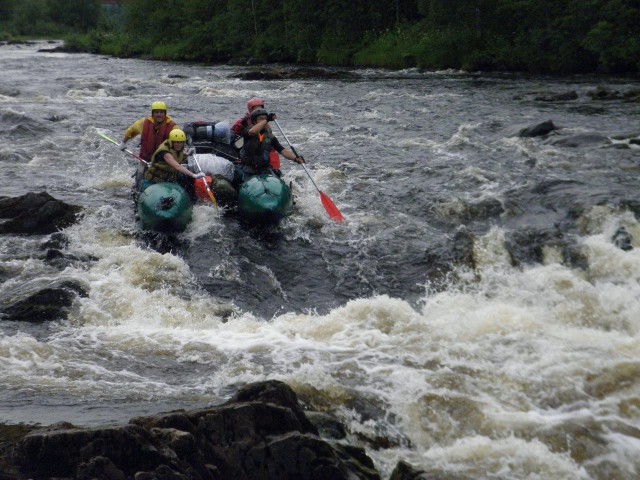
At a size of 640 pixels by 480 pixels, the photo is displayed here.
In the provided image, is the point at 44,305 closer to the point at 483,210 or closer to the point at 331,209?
the point at 331,209

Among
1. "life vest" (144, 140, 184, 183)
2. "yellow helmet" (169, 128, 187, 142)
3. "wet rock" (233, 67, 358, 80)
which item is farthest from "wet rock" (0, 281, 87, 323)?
"wet rock" (233, 67, 358, 80)

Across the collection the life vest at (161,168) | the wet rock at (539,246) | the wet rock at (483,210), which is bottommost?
the wet rock at (539,246)

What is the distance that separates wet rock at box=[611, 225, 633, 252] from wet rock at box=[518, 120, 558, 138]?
18.2ft

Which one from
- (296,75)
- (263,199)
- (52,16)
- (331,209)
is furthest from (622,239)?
(52,16)

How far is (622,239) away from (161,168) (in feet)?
19.6

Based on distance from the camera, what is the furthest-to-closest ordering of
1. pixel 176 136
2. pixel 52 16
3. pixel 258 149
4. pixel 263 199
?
pixel 52 16 → pixel 258 149 → pixel 176 136 → pixel 263 199

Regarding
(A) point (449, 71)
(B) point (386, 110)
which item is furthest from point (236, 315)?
(A) point (449, 71)

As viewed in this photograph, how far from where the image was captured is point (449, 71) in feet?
92.1

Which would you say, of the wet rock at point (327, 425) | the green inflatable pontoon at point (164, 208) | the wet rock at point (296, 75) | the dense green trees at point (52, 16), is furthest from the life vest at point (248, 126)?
the dense green trees at point (52, 16)

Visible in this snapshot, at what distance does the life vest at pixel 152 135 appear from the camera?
1100 centimetres

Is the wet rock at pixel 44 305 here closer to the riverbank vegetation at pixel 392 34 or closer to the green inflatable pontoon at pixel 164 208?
the green inflatable pontoon at pixel 164 208

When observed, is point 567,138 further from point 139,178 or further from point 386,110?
point 139,178

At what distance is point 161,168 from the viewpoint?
1023cm

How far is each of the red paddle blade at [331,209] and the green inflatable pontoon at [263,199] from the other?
60 cm
